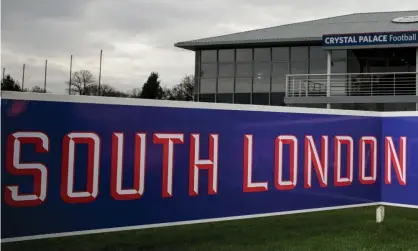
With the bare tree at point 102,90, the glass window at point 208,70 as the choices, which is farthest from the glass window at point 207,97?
the bare tree at point 102,90

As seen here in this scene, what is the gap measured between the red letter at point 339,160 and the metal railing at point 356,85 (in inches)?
589

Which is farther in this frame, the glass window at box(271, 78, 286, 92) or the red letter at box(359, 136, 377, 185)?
the glass window at box(271, 78, 286, 92)

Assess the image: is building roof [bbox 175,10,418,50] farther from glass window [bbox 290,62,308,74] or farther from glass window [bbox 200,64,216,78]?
glass window [bbox 290,62,308,74]

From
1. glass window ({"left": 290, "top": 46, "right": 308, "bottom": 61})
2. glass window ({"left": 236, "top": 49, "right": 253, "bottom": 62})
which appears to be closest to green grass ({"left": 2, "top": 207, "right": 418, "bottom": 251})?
glass window ({"left": 290, "top": 46, "right": 308, "bottom": 61})

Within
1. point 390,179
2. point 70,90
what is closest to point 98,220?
point 390,179

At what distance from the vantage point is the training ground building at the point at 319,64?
21375 millimetres

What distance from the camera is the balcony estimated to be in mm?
20906

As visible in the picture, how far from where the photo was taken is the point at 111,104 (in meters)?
4.70

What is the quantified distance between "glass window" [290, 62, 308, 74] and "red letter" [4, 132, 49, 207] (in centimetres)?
2194

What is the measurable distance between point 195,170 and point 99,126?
3.93ft

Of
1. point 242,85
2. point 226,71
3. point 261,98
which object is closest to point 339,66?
point 261,98

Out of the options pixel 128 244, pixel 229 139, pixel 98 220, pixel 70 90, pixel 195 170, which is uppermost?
pixel 70 90

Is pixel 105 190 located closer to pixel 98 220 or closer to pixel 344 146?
pixel 98 220

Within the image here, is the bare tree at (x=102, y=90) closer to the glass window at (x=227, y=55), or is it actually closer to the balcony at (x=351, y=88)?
the glass window at (x=227, y=55)
